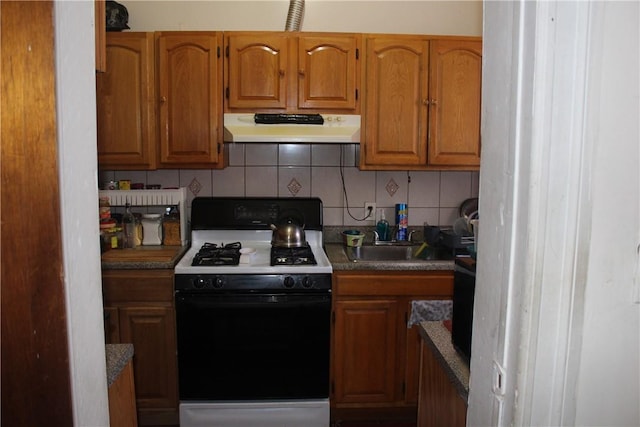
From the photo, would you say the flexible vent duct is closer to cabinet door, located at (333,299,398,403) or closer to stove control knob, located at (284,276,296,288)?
stove control knob, located at (284,276,296,288)

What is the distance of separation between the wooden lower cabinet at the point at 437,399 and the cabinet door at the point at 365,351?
950mm

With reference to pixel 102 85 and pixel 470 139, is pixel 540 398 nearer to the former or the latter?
pixel 470 139

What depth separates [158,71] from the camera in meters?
2.25

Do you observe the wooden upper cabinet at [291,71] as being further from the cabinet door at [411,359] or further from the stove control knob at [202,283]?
the cabinet door at [411,359]

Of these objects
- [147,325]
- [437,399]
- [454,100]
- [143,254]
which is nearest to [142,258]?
[143,254]

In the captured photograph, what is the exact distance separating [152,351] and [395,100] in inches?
67.8

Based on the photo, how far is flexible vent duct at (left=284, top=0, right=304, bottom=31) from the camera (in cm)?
237

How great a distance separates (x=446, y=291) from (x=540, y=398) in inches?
64.4

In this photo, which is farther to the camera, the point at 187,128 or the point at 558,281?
the point at 187,128

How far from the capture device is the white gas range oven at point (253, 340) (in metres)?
2.03

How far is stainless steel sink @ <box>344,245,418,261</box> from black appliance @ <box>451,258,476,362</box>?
5.05 ft

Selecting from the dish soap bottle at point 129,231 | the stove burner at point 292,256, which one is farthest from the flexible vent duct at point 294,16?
the dish soap bottle at point 129,231

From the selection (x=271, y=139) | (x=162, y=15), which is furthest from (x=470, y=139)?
(x=162, y=15)

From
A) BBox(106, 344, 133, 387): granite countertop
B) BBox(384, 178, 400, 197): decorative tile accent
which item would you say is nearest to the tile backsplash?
BBox(384, 178, 400, 197): decorative tile accent
